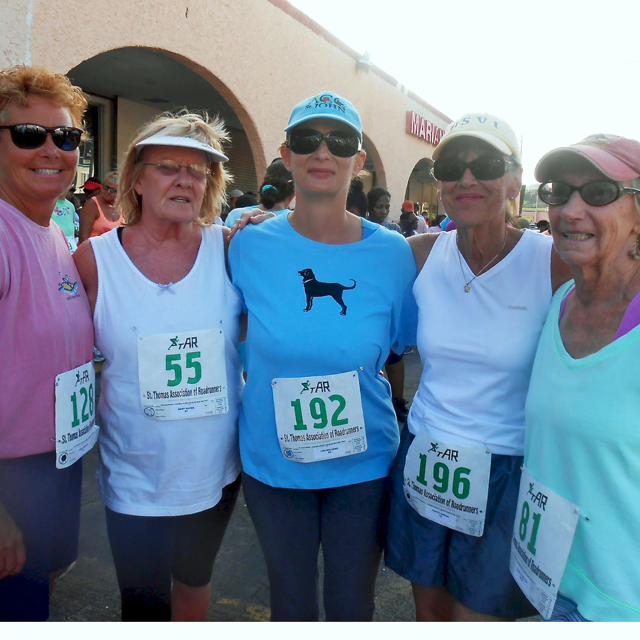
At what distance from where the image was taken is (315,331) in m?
1.88

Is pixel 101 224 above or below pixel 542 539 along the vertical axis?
above

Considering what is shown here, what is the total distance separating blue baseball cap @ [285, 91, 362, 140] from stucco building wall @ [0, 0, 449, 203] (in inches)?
179

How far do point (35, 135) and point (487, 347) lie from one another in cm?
183

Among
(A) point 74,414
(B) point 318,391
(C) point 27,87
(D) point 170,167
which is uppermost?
(C) point 27,87

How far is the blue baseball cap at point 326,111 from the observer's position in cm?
201

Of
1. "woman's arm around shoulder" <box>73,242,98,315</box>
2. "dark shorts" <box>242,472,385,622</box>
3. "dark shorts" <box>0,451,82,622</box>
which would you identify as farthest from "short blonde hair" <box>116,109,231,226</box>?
"dark shorts" <box>242,472,385,622</box>

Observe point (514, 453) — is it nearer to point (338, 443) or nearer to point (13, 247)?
point (338, 443)

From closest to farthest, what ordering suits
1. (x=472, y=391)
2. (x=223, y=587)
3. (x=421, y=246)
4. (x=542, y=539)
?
(x=542, y=539)
(x=472, y=391)
(x=421, y=246)
(x=223, y=587)

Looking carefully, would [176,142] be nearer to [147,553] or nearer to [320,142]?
[320,142]

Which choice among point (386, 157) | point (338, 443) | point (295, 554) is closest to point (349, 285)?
point (338, 443)

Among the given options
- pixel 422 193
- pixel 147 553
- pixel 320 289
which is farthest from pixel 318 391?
pixel 422 193

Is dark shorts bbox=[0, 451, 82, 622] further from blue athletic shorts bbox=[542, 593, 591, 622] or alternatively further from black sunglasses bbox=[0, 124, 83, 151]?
blue athletic shorts bbox=[542, 593, 591, 622]

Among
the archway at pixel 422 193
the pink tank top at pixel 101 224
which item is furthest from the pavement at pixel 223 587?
the archway at pixel 422 193

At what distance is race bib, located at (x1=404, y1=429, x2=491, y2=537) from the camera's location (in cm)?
182
